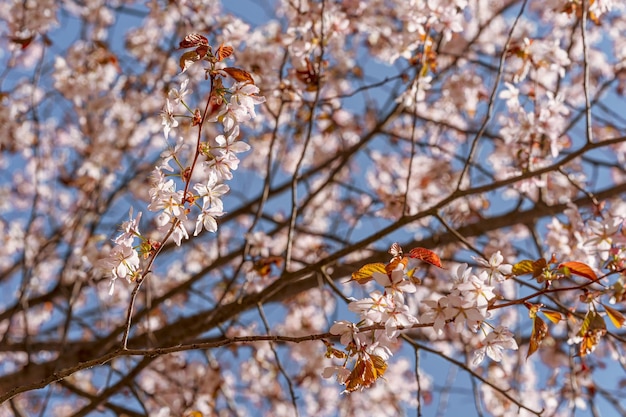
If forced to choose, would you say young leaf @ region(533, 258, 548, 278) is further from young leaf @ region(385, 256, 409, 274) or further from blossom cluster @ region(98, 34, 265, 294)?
blossom cluster @ region(98, 34, 265, 294)

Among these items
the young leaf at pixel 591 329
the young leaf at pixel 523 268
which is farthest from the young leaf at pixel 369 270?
the young leaf at pixel 591 329

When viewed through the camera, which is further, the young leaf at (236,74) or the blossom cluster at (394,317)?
the young leaf at (236,74)

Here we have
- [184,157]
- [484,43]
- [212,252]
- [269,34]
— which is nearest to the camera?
[269,34]

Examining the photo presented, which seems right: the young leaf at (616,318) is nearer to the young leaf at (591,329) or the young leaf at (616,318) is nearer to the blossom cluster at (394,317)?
the young leaf at (591,329)

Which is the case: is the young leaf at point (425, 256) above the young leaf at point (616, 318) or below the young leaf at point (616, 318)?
above

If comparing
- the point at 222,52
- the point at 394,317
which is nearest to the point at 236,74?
the point at 222,52

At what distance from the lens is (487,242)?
317cm

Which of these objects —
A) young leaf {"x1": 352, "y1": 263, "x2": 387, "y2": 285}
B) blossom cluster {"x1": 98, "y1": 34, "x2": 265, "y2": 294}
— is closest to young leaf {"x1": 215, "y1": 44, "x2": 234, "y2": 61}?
blossom cluster {"x1": 98, "y1": 34, "x2": 265, "y2": 294}

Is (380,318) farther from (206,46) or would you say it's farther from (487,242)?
(487,242)

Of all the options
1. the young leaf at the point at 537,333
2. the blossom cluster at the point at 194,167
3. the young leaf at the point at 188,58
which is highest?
the young leaf at the point at 188,58

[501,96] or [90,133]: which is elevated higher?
[90,133]

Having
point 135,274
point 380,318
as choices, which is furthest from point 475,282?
point 135,274

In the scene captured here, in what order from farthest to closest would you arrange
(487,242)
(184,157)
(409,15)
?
1. (184,157)
2. (487,242)
3. (409,15)

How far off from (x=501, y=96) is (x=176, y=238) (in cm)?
164
